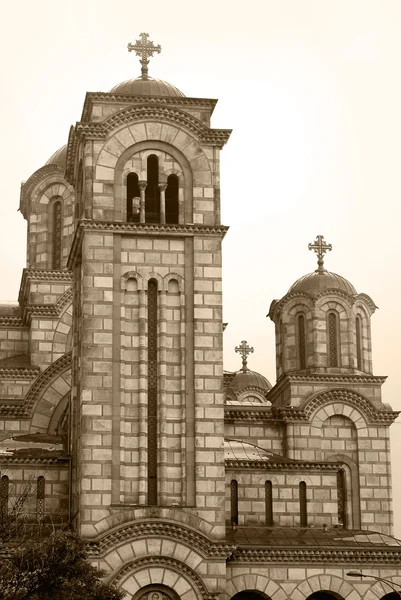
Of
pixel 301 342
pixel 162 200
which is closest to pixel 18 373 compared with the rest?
pixel 301 342

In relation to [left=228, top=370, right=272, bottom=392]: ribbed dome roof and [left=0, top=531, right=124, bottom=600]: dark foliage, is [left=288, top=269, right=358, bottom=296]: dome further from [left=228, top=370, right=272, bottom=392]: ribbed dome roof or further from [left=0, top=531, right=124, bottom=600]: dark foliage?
[left=0, top=531, right=124, bottom=600]: dark foliage

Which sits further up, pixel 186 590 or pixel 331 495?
pixel 331 495

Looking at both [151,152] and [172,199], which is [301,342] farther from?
[151,152]

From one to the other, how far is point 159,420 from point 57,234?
588 inches

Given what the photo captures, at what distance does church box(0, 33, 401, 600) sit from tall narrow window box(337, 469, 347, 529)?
115 inches

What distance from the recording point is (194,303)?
41.4m

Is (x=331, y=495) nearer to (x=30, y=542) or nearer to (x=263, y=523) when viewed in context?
(x=263, y=523)

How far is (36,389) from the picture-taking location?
4750cm

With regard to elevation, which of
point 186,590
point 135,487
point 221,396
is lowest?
point 186,590

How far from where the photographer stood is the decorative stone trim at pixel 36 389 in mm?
47188

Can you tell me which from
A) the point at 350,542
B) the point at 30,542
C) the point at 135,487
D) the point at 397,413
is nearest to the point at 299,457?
the point at 397,413

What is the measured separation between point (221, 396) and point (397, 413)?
1117 cm

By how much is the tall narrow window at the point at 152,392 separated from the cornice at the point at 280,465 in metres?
4.66

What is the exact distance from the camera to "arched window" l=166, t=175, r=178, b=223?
42.5 meters
